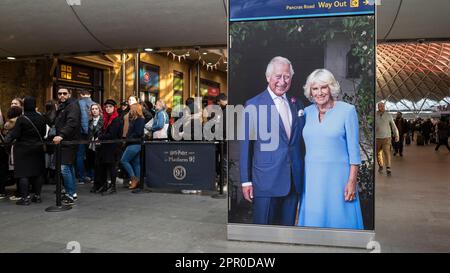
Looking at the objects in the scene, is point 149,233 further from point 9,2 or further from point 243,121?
point 9,2

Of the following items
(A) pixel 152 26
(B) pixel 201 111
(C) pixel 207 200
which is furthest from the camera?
(B) pixel 201 111

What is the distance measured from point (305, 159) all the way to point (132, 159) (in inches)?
197

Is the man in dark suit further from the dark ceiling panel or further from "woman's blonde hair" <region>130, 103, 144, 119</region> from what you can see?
the dark ceiling panel

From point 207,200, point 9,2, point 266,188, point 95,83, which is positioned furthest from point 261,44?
point 95,83

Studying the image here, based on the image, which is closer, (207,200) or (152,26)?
(207,200)

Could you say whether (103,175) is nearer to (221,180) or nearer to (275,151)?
(221,180)

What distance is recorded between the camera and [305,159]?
15.3 feet

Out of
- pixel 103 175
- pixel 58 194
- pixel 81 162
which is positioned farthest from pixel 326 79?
pixel 81 162

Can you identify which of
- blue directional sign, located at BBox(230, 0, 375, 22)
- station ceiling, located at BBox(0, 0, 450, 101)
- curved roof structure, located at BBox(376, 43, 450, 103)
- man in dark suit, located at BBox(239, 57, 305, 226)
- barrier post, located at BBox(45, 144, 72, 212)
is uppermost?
curved roof structure, located at BBox(376, 43, 450, 103)

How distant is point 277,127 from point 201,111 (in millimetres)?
4848

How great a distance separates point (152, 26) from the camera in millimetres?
8797

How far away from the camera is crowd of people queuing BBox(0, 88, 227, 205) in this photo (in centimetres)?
730


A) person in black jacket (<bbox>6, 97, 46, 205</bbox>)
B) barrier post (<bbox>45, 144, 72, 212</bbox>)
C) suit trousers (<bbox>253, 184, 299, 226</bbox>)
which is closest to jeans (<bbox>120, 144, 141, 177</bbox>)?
person in black jacket (<bbox>6, 97, 46, 205</bbox>)

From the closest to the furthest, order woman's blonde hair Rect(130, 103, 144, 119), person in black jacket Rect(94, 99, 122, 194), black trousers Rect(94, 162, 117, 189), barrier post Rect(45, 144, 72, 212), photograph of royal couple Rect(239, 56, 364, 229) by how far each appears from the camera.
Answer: photograph of royal couple Rect(239, 56, 364, 229) < barrier post Rect(45, 144, 72, 212) < person in black jacket Rect(94, 99, 122, 194) < black trousers Rect(94, 162, 117, 189) < woman's blonde hair Rect(130, 103, 144, 119)
